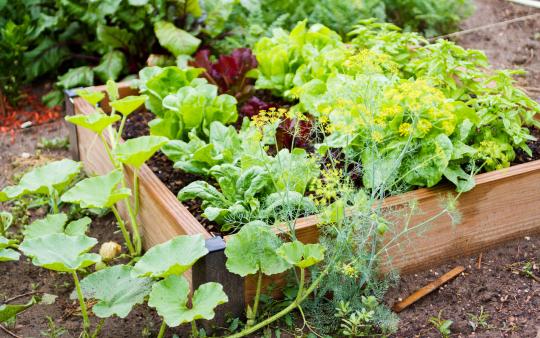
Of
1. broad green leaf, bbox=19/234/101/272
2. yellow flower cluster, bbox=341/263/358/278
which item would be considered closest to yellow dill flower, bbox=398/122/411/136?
yellow flower cluster, bbox=341/263/358/278

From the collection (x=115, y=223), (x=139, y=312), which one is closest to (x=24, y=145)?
(x=115, y=223)

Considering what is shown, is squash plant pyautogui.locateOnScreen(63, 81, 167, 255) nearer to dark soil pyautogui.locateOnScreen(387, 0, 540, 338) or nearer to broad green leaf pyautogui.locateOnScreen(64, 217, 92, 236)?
broad green leaf pyautogui.locateOnScreen(64, 217, 92, 236)

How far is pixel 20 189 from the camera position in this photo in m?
3.37

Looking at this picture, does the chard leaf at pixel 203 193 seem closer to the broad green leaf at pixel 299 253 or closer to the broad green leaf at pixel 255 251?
the broad green leaf at pixel 255 251

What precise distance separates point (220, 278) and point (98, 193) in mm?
687

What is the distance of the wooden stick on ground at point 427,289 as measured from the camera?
10.5 feet

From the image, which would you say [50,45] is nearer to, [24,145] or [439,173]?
[24,145]

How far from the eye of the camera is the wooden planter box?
10.2 feet

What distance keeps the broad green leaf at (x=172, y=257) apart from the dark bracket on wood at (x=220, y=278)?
8 cm

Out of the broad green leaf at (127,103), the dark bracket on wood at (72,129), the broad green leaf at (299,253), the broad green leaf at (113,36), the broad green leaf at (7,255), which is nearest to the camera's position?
the broad green leaf at (299,253)

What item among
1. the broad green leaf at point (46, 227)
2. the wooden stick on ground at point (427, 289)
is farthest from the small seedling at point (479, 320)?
the broad green leaf at point (46, 227)

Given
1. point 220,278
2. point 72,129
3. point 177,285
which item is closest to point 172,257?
point 177,285

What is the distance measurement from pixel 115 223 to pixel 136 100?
0.74 metres

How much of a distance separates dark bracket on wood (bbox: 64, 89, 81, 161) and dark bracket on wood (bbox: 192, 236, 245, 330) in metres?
1.65
